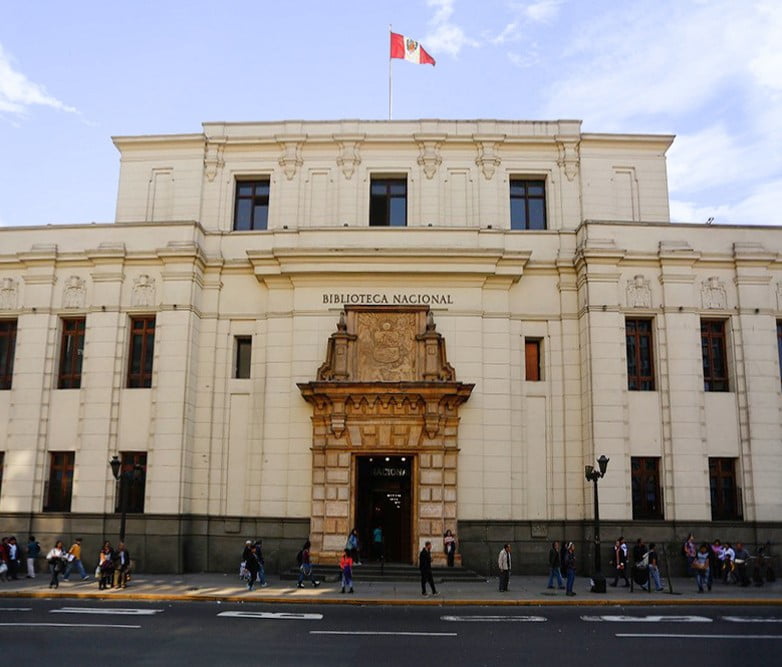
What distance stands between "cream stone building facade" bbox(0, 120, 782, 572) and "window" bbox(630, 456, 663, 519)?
9 centimetres

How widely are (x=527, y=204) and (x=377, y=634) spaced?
2128 cm

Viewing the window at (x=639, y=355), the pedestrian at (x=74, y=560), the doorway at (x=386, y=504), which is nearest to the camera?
the pedestrian at (x=74, y=560)

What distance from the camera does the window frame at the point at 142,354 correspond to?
29906mm

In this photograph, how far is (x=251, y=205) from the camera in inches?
1292

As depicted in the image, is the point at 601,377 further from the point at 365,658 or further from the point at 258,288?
the point at 365,658

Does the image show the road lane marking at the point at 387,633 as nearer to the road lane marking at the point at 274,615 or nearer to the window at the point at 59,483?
the road lane marking at the point at 274,615

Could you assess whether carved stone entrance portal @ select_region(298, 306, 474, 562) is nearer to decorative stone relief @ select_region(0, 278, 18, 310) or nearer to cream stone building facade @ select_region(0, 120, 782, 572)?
cream stone building facade @ select_region(0, 120, 782, 572)

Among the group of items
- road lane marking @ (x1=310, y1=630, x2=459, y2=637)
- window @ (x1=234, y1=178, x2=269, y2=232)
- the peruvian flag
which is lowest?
road lane marking @ (x1=310, y1=630, x2=459, y2=637)

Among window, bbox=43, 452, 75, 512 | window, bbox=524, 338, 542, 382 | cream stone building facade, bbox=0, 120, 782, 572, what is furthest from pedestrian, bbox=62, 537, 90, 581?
window, bbox=524, 338, 542, 382

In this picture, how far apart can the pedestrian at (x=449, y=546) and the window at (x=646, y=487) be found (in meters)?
7.06

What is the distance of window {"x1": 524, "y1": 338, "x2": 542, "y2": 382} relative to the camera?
30406 mm

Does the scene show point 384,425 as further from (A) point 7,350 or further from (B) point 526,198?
(A) point 7,350

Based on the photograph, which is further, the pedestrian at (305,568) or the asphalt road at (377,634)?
the pedestrian at (305,568)

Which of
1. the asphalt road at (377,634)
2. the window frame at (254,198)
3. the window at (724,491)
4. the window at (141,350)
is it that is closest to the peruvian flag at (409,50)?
the window frame at (254,198)
